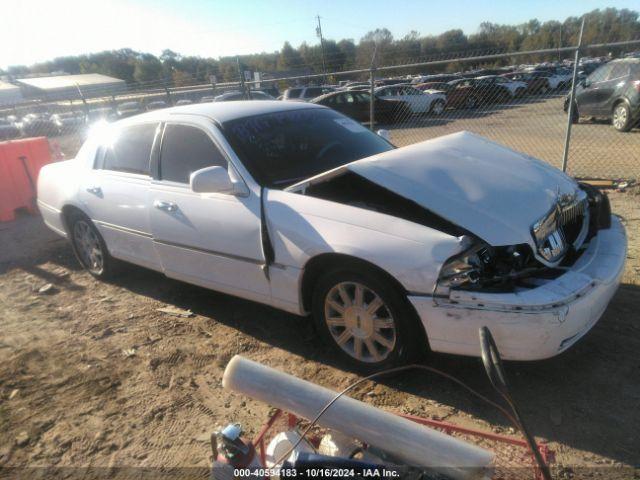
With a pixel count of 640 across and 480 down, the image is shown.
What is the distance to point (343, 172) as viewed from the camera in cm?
293

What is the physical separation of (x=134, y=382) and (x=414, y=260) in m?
2.06

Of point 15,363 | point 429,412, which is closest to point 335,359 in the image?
point 429,412

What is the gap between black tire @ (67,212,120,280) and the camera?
4.60m

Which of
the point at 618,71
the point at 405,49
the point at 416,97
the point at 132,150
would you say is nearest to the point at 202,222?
the point at 132,150

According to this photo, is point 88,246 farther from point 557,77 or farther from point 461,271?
point 557,77

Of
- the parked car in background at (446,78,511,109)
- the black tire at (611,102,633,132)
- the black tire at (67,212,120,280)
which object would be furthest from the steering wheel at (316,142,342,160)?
the parked car in background at (446,78,511,109)

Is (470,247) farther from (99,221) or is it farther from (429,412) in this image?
(99,221)

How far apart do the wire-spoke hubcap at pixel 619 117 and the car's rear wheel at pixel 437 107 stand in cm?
665

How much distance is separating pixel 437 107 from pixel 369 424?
1759cm

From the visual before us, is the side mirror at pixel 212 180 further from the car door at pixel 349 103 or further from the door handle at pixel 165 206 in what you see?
the car door at pixel 349 103

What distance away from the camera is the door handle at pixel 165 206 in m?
3.56

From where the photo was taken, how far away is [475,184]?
9.38ft

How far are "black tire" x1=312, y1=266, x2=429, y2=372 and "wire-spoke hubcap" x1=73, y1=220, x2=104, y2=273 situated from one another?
278 cm

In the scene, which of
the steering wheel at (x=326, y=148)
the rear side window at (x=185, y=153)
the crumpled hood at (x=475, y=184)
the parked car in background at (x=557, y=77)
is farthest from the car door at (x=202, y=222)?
the parked car in background at (x=557, y=77)
